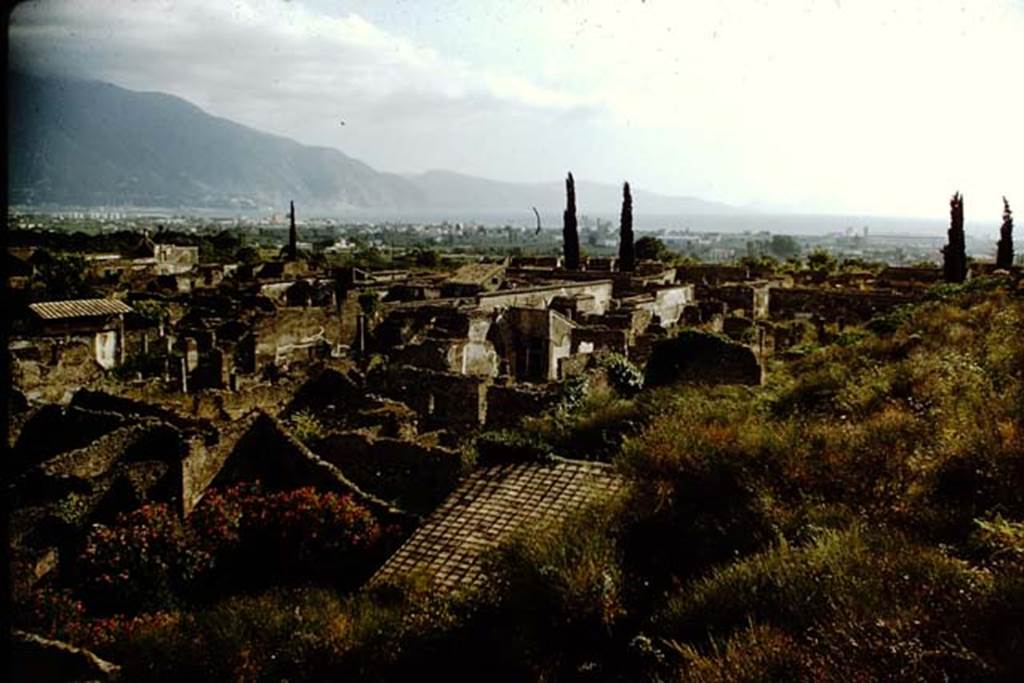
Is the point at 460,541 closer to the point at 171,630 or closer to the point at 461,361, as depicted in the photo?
the point at 171,630

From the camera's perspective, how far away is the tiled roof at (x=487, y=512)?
31.2ft

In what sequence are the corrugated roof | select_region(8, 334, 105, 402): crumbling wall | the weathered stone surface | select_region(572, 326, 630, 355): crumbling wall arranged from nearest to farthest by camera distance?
the weathered stone surface → select_region(8, 334, 105, 402): crumbling wall → select_region(572, 326, 630, 355): crumbling wall → the corrugated roof

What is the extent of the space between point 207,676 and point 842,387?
34.4 ft

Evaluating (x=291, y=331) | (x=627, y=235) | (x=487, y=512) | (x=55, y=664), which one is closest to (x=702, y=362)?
(x=487, y=512)

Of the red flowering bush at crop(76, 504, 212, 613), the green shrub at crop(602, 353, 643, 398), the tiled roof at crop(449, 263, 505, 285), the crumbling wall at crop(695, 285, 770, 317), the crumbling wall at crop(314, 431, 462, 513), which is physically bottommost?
the red flowering bush at crop(76, 504, 212, 613)

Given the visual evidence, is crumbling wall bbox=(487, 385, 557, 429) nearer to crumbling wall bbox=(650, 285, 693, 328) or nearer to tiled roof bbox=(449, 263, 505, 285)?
crumbling wall bbox=(650, 285, 693, 328)

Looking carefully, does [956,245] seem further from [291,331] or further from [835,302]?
[291,331]

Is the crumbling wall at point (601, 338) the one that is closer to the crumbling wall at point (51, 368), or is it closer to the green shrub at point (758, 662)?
the crumbling wall at point (51, 368)

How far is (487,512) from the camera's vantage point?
10.6 metres

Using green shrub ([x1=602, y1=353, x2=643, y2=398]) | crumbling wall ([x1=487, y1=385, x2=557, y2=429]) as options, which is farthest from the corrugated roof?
green shrub ([x1=602, y1=353, x2=643, y2=398])

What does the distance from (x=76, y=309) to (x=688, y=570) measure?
1269 inches

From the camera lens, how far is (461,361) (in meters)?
24.2

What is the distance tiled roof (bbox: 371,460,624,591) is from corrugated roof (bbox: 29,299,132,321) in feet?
89.7

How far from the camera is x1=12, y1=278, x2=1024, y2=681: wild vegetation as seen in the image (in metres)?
5.69
